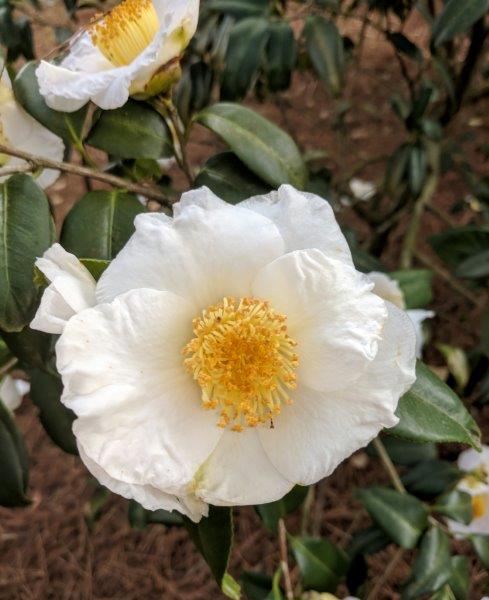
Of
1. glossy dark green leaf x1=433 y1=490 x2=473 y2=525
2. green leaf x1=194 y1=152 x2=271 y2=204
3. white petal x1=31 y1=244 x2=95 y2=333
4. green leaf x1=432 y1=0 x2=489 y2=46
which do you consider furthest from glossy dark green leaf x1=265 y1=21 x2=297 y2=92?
glossy dark green leaf x1=433 y1=490 x2=473 y2=525

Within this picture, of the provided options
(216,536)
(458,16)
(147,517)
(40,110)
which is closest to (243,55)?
(458,16)

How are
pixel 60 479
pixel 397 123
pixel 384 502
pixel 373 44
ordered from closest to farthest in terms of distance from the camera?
pixel 384 502
pixel 60 479
pixel 397 123
pixel 373 44

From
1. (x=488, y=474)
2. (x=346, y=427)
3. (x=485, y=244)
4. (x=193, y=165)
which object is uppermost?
(x=346, y=427)

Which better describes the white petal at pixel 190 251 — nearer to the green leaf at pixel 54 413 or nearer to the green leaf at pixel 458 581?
the green leaf at pixel 54 413

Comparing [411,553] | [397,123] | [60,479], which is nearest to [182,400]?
[411,553]

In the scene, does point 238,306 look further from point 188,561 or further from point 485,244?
point 188,561
